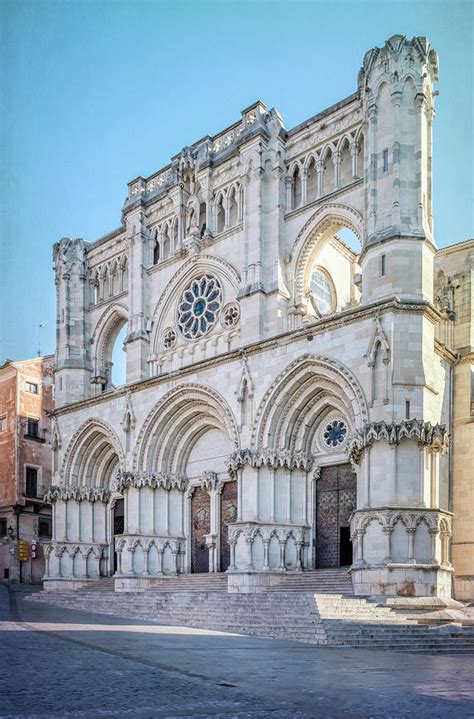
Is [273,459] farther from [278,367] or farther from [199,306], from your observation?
[199,306]

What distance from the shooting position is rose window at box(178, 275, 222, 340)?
29688 mm

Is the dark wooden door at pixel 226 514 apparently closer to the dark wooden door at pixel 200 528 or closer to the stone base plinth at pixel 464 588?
the dark wooden door at pixel 200 528

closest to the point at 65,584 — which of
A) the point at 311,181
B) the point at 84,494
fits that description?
the point at 84,494

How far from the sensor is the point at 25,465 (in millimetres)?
42906

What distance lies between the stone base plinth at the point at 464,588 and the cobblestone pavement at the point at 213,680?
28.7ft

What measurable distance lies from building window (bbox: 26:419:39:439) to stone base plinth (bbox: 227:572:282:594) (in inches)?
883

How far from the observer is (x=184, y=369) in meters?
28.6

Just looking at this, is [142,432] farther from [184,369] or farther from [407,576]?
[407,576]

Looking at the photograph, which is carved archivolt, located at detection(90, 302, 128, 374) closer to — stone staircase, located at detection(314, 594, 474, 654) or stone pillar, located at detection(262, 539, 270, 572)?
stone pillar, located at detection(262, 539, 270, 572)

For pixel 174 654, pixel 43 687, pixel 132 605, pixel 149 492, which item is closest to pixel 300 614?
pixel 174 654

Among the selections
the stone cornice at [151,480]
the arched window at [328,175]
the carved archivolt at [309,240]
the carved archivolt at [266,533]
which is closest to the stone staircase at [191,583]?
the carved archivolt at [266,533]

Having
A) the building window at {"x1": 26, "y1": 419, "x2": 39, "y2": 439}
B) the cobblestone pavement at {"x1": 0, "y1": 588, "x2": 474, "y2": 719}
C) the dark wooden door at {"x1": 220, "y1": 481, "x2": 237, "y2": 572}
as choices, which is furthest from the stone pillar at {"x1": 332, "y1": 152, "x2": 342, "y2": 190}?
the building window at {"x1": 26, "y1": 419, "x2": 39, "y2": 439}

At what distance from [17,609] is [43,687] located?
1738cm

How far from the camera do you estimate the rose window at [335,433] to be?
989 inches
